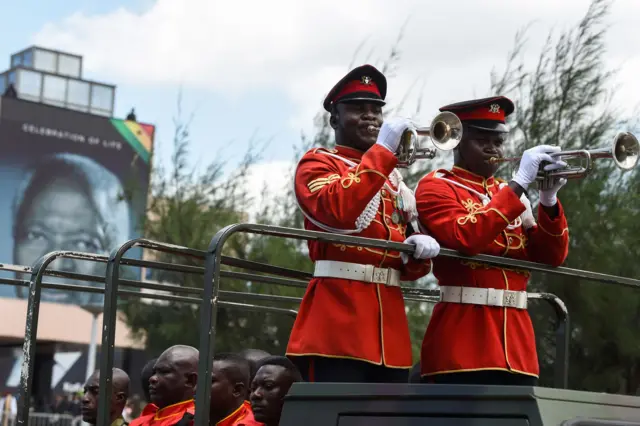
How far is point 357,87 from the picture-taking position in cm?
488

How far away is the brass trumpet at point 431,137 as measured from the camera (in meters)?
4.51

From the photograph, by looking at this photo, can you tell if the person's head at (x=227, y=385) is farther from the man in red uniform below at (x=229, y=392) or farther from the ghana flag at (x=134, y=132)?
the ghana flag at (x=134, y=132)

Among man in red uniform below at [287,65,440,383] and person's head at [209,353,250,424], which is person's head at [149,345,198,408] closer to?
person's head at [209,353,250,424]

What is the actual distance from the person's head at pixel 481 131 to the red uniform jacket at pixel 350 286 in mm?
600

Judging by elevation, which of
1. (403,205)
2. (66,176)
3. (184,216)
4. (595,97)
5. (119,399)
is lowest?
(119,399)

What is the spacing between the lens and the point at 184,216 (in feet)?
44.5

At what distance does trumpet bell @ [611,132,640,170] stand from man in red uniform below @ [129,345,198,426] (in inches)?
91.9

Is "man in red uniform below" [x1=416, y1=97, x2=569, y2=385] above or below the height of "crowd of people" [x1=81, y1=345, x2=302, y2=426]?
above

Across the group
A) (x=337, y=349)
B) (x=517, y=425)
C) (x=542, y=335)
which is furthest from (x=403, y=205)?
(x=542, y=335)

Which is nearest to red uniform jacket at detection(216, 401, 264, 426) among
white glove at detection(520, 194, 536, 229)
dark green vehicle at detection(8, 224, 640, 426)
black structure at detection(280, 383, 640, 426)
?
dark green vehicle at detection(8, 224, 640, 426)

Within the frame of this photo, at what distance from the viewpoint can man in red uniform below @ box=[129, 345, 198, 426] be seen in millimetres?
5938

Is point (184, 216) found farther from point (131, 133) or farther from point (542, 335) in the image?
point (131, 133)

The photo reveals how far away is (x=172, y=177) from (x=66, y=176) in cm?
2579

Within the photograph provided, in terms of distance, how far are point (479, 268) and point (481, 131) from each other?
0.62 m
